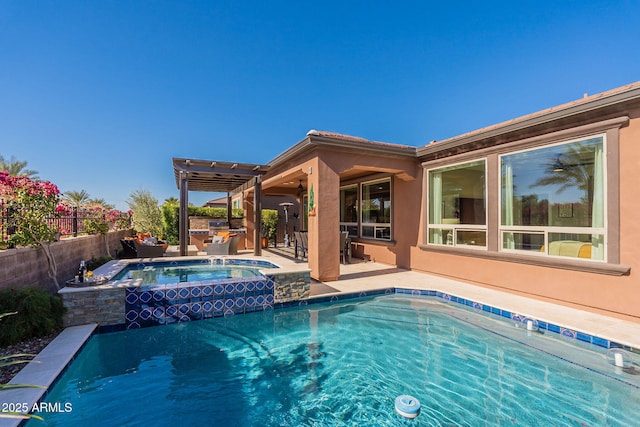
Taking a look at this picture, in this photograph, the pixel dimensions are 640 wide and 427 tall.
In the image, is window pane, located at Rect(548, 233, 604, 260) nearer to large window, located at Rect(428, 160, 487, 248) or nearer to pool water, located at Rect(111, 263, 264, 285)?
large window, located at Rect(428, 160, 487, 248)

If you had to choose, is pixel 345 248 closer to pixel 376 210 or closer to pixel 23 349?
pixel 376 210

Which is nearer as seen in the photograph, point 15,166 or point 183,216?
point 183,216

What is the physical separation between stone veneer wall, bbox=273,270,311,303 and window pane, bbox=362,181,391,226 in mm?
5280

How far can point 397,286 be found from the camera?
7.88m

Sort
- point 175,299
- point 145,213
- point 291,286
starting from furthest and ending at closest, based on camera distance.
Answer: point 145,213 → point 291,286 → point 175,299

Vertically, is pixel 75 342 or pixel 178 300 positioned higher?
pixel 178 300

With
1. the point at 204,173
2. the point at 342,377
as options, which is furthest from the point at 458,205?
the point at 204,173

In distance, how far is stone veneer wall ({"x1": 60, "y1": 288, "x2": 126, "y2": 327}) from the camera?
526 centimetres

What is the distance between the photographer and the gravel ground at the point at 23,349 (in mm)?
3680

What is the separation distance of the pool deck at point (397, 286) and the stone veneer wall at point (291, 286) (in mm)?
309

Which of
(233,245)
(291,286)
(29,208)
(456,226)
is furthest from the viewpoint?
(233,245)

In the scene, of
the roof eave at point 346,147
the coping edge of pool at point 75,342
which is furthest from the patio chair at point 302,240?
the coping edge of pool at point 75,342

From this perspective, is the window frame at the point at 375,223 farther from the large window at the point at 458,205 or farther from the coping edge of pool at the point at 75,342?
the coping edge of pool at the point at 75,342

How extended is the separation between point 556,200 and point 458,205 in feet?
8.23
